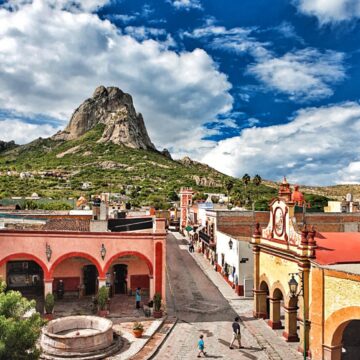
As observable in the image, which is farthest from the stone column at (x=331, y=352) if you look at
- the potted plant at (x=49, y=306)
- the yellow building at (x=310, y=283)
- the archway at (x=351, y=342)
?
the potted plant at (x=49, y=306)

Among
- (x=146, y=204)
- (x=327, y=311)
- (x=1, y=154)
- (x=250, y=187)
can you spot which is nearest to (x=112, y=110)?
(x=1, y=154)

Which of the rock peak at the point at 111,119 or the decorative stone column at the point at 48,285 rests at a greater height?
the rock peak at the point at 111,119

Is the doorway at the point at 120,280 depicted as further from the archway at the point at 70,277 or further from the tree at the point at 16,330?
the tree at the point at 16,330

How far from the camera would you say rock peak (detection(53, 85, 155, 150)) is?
15988 centimetres

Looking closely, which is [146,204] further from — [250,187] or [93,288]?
[93,288]

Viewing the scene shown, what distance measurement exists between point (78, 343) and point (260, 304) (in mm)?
11115

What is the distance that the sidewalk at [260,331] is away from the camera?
61.4 feet

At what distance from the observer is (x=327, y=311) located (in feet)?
53.6

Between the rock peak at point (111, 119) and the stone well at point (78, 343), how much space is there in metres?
138

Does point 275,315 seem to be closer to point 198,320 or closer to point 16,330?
point 198,320

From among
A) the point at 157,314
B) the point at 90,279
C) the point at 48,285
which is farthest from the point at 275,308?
the point at 48,285

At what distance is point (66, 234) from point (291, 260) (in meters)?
13.0

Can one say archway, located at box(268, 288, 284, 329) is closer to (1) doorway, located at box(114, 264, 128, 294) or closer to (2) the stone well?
(2) the stone well

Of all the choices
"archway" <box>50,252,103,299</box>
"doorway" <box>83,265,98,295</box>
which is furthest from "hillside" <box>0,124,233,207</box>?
"doorway" <box>83,265,98,295</box>
